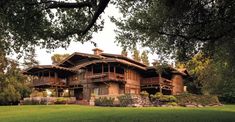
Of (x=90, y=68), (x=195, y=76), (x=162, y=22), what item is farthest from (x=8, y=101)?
(x=162, y=22)

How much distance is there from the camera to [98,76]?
4984 cm

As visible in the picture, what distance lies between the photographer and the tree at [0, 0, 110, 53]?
14209mm

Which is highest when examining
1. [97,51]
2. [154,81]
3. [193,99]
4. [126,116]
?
[97,51]

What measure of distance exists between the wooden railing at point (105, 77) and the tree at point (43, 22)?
30.5 metres

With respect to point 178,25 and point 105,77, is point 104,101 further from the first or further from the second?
point 178,25

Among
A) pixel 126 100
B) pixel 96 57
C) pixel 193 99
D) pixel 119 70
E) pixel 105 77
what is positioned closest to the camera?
pixel 126 100

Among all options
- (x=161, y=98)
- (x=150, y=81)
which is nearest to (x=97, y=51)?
(x=150, y=81)

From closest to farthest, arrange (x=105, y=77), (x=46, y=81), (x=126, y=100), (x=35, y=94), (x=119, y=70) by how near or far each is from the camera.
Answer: (x=126, y=100)
(x=105, y=77)
(x=46, y=81)
(x=119, y=70)
(x=35, y=94)

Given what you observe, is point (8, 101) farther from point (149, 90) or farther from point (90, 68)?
point (149, 90)

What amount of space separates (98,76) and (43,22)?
112ft

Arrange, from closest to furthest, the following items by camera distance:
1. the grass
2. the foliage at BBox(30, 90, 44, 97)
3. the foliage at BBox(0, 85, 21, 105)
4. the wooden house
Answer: the grass
the foliage at BBox(0, 85, 21, 105)
the wooden house
the foliage at BBox(30, 90, 44, 97)

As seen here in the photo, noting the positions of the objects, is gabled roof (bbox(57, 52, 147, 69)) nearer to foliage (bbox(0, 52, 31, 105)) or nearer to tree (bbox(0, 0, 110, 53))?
foliage (bbox(0, 52, 31, 105))

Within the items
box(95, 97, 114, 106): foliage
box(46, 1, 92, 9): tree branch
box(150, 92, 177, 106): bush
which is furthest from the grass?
box(150, 92, 177, 106): bush

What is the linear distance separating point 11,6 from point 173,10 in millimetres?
6612
